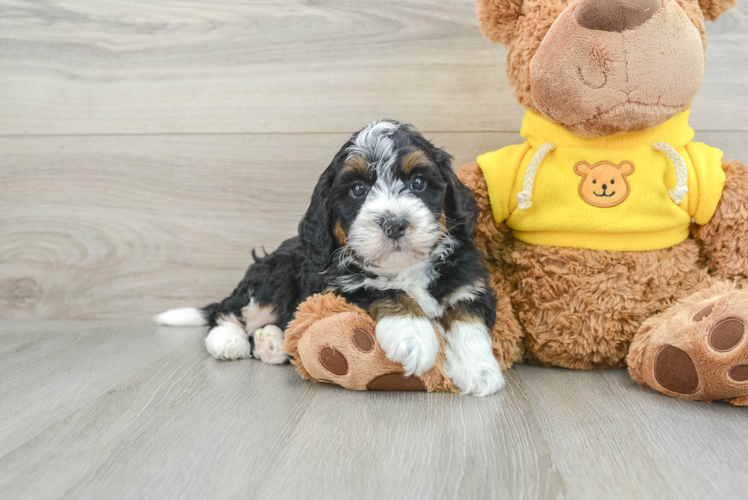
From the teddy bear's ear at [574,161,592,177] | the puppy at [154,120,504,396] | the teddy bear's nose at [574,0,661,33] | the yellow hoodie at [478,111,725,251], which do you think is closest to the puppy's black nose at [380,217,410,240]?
the puppy at [154,120,504,396]

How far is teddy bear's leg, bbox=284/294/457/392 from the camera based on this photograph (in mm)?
1543

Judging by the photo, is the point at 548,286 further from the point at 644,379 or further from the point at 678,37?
the point at 678,37

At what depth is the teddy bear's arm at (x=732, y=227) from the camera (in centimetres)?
166

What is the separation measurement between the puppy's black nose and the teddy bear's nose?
0.68 metres

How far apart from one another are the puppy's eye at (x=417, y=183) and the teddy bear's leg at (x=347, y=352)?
361mm

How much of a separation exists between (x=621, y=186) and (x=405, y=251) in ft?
2.21

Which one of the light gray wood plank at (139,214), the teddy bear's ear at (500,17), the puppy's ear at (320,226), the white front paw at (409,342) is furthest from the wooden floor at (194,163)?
the teddy bear's ear at (500,17)

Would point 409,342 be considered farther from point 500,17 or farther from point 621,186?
point 500,17

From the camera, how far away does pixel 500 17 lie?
5.72 ft

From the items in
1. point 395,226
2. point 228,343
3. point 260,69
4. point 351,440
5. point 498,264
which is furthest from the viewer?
point 260,69

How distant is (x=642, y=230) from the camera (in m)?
1.69

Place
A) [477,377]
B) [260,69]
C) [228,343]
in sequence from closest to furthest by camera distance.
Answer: [477,377] < [228,343] < [260,69]

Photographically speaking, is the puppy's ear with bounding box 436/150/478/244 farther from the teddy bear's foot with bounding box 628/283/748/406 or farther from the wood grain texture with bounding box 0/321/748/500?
the teddy bear's foot with bounding box 628/283/748/406

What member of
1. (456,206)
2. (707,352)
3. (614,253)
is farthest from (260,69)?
(707,352)
